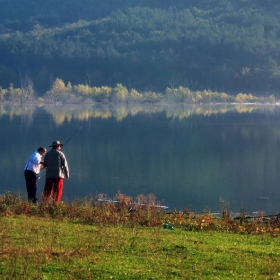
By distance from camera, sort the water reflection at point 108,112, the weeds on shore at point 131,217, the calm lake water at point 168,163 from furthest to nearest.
Result: the water reflection at point 108,112, the calm lake water at point 168,163, the weeds on shore at point 131,217

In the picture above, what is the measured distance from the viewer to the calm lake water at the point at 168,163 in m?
→ 21.6

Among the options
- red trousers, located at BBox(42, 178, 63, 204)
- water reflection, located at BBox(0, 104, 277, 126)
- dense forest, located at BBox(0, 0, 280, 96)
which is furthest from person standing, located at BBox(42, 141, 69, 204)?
dense forest, located at BBox(0, 0, 280, 96)

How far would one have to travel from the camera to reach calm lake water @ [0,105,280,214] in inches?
849

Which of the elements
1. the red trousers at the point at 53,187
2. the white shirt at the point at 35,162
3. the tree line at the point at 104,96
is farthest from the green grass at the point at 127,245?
the tree line at the point at 104,96

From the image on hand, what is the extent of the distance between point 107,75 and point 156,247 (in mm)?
124417

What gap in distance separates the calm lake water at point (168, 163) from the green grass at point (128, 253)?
8977mm

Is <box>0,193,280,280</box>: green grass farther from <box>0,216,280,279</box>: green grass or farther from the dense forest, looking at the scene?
the dense forest

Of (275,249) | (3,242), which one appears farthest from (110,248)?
(275,249)

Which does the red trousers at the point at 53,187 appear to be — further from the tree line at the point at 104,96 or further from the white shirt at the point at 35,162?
the tree line at the point at 104,96

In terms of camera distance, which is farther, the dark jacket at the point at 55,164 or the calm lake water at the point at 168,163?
the calm lake water at the point at 168,163

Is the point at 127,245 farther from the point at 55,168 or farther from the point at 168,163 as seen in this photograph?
the point at 168,163

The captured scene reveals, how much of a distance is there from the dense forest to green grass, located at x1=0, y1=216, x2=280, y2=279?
111 metres

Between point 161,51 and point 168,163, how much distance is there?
107801 millimetres

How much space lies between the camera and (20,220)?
10.3 metres
